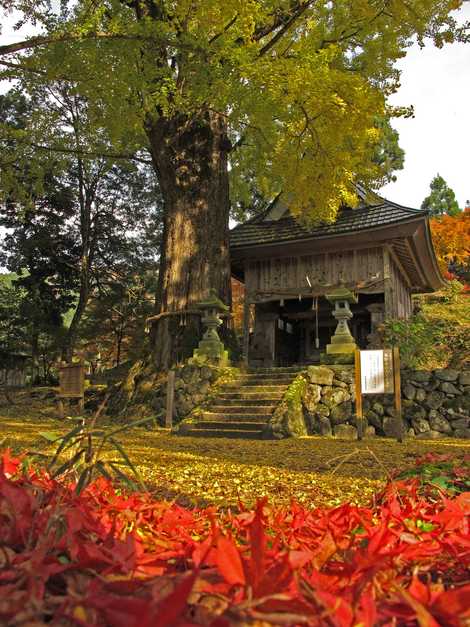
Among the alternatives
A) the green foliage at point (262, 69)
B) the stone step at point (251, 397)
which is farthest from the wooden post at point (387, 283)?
the stone step at point (251, 397)

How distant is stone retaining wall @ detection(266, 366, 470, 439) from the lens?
363 inches

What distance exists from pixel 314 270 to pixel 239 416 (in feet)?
24.5

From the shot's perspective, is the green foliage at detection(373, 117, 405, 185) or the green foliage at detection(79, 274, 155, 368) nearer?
the green foliage at detection(79, 274, 155, 368)

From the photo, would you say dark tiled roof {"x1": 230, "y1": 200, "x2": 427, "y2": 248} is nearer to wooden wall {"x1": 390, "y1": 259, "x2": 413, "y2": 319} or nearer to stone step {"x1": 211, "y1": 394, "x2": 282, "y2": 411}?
wooden wall {"x1": 390, "y1": 259, "x2": 413, "y2": 319}

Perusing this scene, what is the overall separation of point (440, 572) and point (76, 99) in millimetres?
23148

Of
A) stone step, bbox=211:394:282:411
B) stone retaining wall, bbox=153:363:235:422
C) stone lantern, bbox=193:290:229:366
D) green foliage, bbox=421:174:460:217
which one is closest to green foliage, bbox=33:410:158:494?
stone step, bbox=211:394:282:411

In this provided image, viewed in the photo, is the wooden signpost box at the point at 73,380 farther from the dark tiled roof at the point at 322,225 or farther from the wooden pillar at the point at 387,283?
the wooden pillar at the point at 387,283

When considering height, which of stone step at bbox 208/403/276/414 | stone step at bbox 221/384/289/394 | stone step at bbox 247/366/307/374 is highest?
stone step at bbox 247/366/307/374

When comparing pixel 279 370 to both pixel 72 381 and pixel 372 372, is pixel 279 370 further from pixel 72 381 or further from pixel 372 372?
pixel 72 381

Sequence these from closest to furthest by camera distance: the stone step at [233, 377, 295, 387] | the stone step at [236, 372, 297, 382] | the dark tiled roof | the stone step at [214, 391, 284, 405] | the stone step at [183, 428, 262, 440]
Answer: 1. the stone step at [183, 428, 262, 440]
2. the stone step at [214, 391, 284, 405]
3. the stone step at [233, 377, 295, 387]
4. the stone step at [236, 372, 297, 382]
5. the dark tiled roof

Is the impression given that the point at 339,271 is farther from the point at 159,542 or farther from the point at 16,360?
the point at 159,542

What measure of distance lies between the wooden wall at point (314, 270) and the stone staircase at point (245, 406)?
16.5 feet

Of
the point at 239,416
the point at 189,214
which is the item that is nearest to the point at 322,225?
the point at 189,214

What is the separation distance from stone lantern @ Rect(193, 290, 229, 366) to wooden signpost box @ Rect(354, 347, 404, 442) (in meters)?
3.88
